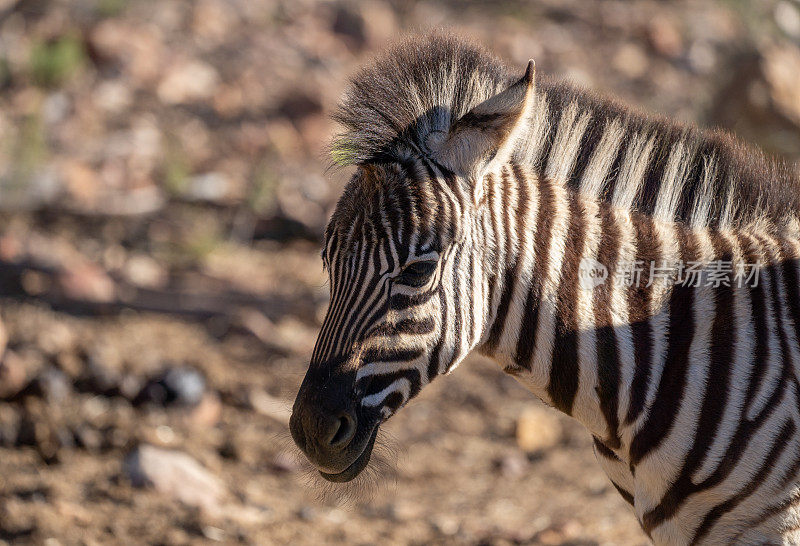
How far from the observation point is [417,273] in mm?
2668

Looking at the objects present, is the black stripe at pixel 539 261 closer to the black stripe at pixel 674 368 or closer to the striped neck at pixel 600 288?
the striped neck at pixel 600 288

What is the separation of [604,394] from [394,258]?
0.89 meters

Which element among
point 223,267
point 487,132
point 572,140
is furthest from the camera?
point 223,267

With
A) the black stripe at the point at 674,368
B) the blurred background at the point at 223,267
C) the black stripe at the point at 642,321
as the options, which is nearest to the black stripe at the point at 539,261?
the black stripe at the point at 642,321

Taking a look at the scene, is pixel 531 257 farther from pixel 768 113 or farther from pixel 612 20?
pixel 612 20

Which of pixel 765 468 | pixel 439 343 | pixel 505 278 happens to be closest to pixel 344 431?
pixel 439 343

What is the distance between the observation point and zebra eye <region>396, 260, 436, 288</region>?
8.72 feet

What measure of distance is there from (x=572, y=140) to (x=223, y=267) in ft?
16.9

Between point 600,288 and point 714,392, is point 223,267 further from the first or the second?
point 714,392

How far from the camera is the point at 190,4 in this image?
11289mm

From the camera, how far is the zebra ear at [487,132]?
2.54 m

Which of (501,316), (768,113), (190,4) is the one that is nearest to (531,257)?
(501,316)

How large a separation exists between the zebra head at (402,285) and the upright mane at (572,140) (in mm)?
72

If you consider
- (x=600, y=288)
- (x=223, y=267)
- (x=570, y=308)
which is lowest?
(x=223, y=267)
